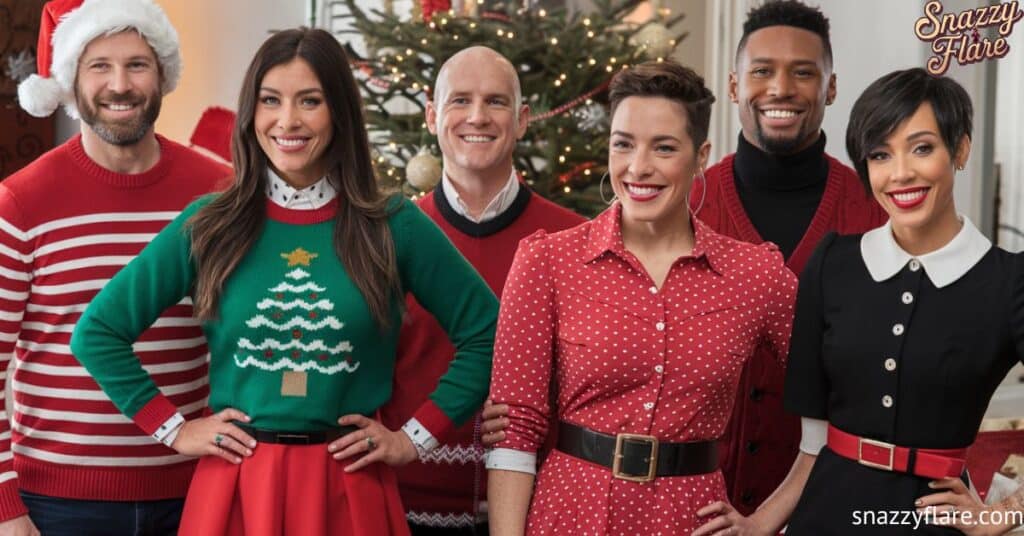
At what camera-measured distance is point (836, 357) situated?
211cm

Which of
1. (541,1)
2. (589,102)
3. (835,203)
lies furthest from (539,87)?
(835,203)

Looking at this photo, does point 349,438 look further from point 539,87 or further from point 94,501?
point 539,87

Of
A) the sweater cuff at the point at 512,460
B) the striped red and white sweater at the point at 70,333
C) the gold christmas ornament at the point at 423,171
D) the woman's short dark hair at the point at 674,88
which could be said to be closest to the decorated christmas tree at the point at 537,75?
the gold christmas ornament at the point at 423,171

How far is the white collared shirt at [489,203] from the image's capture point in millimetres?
2850

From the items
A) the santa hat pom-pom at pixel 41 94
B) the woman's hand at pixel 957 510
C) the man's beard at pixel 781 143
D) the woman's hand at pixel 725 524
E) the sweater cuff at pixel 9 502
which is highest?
the santa hat pom-pom at pixel 41 94

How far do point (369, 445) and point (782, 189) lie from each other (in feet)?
3.82

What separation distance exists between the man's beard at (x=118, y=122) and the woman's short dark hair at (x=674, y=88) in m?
1.10

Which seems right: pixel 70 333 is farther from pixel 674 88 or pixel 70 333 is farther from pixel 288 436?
pixel 674 88

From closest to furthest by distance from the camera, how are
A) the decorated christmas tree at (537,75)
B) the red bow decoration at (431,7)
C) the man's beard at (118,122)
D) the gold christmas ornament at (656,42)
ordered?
the man's beard at (118,122)
the decorated christmas tree at (537,75)
the red bow decoration at (431,7)
the gold christmas ornament at (656,42)

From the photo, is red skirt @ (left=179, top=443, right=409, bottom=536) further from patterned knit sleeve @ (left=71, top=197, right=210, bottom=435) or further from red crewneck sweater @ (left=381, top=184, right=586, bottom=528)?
red crewneck sweater @ (left=381, top=184, right=586, bottom=528)

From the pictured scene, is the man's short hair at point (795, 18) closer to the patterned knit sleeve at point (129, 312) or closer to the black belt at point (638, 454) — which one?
the black belt at point (638, 454)

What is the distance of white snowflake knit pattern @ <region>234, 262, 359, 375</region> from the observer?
2.26 m

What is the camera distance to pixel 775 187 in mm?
2824

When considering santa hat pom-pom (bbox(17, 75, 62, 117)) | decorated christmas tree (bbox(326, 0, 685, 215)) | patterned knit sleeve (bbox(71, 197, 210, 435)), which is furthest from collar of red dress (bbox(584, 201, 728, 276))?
decorated christmas tree (bbox(326, 0, 685, 215))
